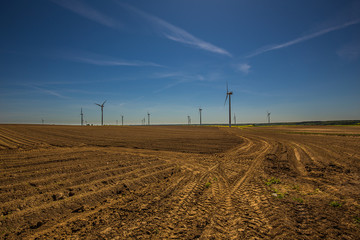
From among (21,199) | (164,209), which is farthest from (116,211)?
(21,199)

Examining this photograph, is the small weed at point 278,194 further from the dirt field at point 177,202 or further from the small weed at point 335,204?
the small weed at point 335,204

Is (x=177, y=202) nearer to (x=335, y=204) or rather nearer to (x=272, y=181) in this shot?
(x=272, y=181)

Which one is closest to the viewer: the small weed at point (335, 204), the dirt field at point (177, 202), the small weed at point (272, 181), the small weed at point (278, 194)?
the dirt field at point (177, 202)

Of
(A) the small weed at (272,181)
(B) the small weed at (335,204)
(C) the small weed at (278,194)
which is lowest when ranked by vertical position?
(A) the small weed at (272,181)

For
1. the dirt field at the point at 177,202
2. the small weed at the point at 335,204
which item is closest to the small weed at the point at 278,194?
the dirt field at the point at 177,202

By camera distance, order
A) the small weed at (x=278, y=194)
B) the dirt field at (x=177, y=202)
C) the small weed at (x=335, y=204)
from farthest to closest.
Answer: the small weed at (x=278, y=194), the small weed at (x=335, y=204), the dirt field at (x=177, y=202)

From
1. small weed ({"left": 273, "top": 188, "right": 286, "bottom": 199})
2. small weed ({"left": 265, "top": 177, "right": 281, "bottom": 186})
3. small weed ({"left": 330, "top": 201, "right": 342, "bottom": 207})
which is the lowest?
small weed ({"left": 265, "top": 177, "right": 281, "bottom": 186})

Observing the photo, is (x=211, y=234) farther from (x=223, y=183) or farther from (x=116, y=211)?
(x=223, y=183)

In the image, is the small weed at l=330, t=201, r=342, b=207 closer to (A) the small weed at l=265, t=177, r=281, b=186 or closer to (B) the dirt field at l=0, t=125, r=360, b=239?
(B) the dirt field at l=0, t=125, r=360, b=239

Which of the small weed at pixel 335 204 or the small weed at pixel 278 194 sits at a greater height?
the small weed at pixel 335 204

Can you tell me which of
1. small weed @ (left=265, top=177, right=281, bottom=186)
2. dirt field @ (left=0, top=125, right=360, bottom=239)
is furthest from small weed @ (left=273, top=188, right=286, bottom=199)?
small weed @ (left=265, top=177, right=281, bottom=186)

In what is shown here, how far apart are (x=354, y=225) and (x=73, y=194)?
7.47 meters

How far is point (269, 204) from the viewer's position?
14.8ft

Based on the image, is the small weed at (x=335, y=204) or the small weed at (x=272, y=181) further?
the small weed at (x=272, y=181)
